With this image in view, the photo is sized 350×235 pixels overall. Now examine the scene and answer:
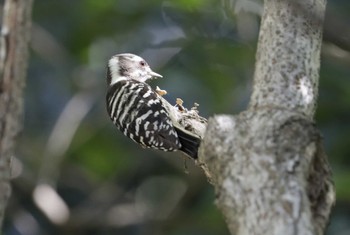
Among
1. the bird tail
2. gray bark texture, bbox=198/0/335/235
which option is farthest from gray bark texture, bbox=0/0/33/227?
the bird tail

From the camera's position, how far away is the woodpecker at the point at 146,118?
5.17 metres

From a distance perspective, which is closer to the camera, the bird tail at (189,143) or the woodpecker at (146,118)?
the bird tail at (189,143)

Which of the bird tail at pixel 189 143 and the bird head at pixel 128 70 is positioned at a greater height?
the bird tail at pixel 189 143

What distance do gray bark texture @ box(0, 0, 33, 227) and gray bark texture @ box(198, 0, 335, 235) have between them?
0.97 meters

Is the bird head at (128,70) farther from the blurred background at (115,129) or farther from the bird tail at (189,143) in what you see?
the bird tail at (189,143)

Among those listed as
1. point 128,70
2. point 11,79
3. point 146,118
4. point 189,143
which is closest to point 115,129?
point 128,70

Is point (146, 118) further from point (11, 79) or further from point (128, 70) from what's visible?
point (11, 79)

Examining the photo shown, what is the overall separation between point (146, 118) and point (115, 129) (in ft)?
10.9

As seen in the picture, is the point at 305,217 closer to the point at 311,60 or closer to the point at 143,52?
the point at 311,60

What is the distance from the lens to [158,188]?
901 cm

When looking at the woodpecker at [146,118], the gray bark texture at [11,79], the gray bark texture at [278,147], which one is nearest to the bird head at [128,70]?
→ the woodpecker at [146,118]

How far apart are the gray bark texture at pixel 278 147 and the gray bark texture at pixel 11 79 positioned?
0.97 metres

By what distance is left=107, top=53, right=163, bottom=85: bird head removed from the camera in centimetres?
640

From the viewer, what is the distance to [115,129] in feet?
28.6
